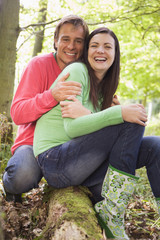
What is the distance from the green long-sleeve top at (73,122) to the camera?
193 centimetres

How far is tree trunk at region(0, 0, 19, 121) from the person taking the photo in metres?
3.70

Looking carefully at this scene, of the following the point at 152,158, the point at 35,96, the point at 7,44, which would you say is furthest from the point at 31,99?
the point at 7,44

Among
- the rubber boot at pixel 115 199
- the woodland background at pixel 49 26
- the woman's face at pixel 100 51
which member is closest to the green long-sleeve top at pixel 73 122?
the woman's face at pixel 100 51

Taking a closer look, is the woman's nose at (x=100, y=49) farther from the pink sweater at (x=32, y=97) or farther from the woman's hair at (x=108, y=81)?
the pink sweater at (x=32, y=97)

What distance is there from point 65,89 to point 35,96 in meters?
0.35

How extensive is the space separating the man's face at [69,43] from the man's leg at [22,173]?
1.07 meters

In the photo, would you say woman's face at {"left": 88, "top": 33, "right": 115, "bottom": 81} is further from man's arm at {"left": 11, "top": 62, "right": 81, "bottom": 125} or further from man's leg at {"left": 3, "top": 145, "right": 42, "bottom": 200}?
man's leg at {"left": 3, "top": 145, "right": 42, "bottom": 200}

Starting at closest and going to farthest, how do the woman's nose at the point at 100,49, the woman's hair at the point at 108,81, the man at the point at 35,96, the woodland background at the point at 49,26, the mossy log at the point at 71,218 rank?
1. the mossy log at the point at 71,218
2. the man at the point at 35,96
3. the woman's nose at the point at 100,49
4. the woman's hair at the point at 108,81
5. the woodland background at the point at 49,26

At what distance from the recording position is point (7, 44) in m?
3.75

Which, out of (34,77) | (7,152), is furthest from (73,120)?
(7,152)

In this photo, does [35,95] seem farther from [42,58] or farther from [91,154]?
[91,154]

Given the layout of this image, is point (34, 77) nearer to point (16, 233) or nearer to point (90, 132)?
point (90, 132)

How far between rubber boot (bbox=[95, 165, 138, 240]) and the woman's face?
98 cm

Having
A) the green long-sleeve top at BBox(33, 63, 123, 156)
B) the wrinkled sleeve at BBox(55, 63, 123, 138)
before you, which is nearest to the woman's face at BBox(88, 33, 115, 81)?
the green long-sleeve top at BBox(33, 63, 123, 156)
